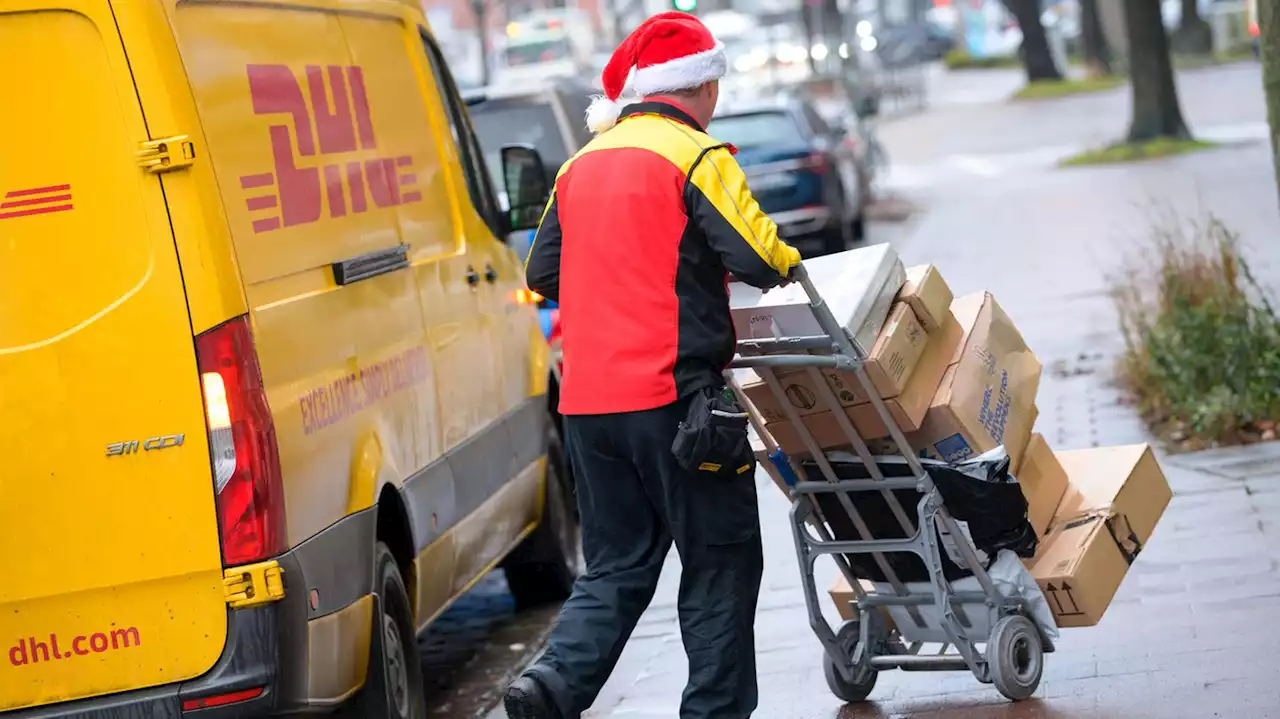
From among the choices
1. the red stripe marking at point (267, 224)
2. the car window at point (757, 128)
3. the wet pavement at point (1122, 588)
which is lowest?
the wet pavement at point (1122, 588)

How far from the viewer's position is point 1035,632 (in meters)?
5.31

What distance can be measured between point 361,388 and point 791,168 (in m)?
13.4

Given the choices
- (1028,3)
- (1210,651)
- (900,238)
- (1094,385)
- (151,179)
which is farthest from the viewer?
(1028,3)

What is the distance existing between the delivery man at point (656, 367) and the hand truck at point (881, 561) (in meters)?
0.32

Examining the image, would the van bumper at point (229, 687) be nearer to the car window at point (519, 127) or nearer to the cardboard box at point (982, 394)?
the cardboard box at point (982, 394)

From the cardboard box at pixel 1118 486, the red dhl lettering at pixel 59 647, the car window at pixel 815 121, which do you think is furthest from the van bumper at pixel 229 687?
the car window at pixel 815 121

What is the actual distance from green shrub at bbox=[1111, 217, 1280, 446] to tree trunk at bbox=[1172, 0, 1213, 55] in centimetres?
4140

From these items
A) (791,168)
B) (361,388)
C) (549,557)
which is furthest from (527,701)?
(791,168)

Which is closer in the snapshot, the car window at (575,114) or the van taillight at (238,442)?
the van taillight at (238,442)

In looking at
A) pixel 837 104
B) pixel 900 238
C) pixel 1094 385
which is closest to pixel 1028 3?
pixel 837 104

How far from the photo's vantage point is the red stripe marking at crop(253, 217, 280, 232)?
4.89 m

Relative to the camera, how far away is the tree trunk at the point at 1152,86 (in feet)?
87.2

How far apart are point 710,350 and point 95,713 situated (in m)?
1.69

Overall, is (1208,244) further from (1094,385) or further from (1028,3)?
(1028,3)
